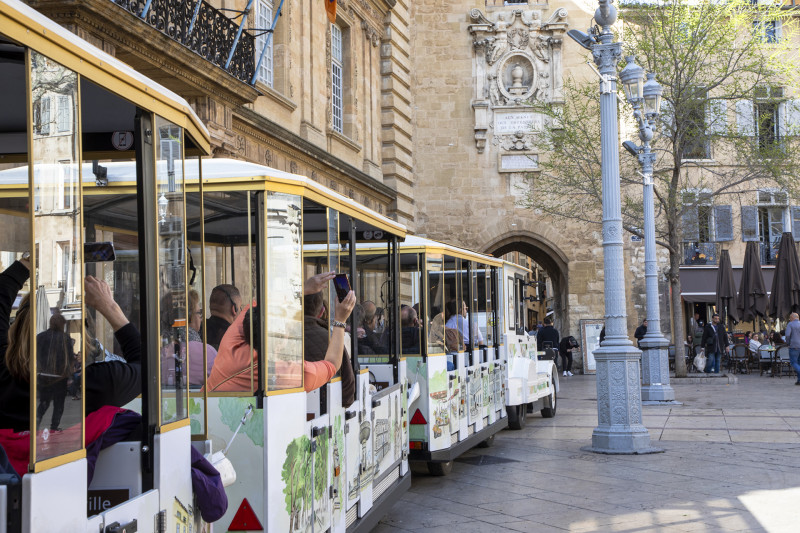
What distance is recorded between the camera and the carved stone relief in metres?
34.4

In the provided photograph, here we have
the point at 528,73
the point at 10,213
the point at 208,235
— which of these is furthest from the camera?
the point at 528,73

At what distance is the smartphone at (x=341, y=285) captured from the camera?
6.37 meters

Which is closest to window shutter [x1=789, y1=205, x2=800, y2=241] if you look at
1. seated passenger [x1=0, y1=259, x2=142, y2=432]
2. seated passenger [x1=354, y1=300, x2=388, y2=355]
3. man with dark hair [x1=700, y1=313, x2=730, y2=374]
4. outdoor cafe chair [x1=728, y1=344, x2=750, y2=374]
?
outdoor cafe chair [x1=728, y1=344, x2=750, y2=374]

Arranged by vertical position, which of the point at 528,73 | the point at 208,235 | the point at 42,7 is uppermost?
the point at 528,73

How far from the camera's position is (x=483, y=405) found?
43.4 ft

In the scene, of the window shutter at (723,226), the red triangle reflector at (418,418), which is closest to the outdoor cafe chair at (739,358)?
the window shutter at (723,226)

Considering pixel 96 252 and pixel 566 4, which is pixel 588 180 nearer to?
pixel 566 4

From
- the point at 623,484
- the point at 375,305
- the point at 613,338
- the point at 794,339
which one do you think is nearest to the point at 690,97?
the point at 794,339

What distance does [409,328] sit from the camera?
1103 cm

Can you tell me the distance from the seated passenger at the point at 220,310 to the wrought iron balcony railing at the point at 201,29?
780 centimetres

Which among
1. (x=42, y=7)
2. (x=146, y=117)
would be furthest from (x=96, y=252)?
(x=42, y=7)

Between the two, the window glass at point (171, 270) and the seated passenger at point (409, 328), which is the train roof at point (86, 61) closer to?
the window glass at point (171, 270)

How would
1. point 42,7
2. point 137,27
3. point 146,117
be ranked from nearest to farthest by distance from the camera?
point 146,117
point 42,7
point 137,27

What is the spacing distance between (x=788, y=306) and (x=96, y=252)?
97.1ft
